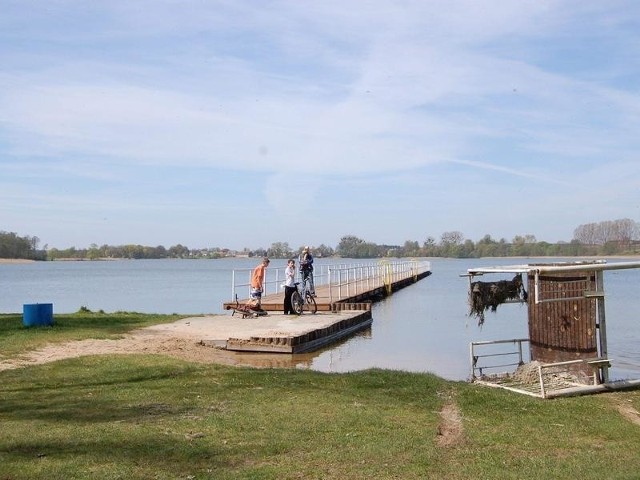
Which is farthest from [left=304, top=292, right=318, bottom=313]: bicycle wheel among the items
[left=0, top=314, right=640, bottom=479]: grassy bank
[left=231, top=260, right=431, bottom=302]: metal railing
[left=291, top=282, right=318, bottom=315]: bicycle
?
[left=0, top=314, right=640, bottom=479]: grassy bank

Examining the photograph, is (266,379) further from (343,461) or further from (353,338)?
(353,338)

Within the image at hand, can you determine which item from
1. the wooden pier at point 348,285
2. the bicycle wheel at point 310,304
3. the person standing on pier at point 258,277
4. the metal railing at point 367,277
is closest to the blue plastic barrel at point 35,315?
the person standing on pier at point 258,277

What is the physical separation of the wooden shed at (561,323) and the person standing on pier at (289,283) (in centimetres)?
957

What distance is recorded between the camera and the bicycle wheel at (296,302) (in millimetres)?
22328

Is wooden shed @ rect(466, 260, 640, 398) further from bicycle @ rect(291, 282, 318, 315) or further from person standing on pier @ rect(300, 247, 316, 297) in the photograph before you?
person standing on pier @ rect(300, 247, 316, 297)

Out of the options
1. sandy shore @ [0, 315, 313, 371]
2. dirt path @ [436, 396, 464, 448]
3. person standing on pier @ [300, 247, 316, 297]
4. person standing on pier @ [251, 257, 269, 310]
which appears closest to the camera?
dirt path @ [436, 396, 464, 448]

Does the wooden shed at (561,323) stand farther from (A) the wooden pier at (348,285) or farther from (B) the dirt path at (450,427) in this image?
(A) the wooden pier at (348,285)

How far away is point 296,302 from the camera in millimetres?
22578

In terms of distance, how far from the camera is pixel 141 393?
9.67 m

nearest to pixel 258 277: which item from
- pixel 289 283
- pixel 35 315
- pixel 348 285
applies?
pixel 289 283

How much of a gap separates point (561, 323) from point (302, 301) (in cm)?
1208

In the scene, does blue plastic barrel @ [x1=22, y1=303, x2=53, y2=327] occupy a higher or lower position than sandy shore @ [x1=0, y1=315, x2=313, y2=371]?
higher

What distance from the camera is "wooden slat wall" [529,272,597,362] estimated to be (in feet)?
36.3

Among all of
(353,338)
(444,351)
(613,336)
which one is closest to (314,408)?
(444,351)
